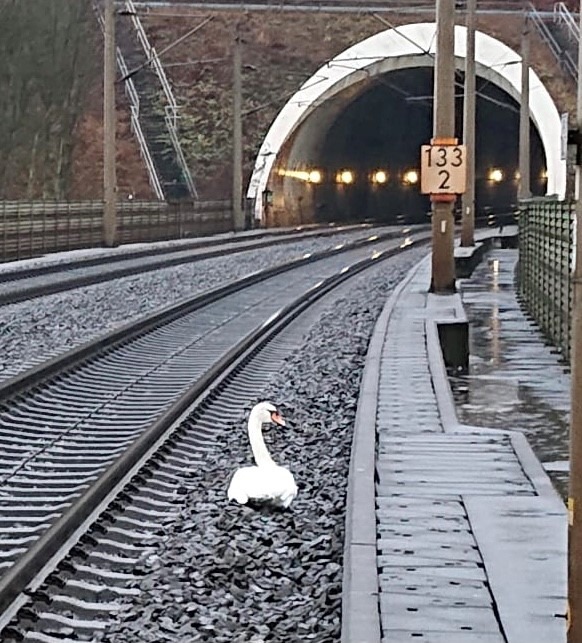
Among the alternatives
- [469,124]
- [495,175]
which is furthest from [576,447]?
[495,175]

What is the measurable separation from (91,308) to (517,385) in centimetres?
790

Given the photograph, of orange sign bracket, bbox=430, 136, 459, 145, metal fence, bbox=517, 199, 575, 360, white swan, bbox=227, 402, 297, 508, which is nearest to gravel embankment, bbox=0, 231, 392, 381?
orange sign bracket, bbox=430, 136, 459, 145

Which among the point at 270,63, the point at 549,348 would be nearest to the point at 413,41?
the point at 270,63

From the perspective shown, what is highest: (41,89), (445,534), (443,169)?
(41,89)

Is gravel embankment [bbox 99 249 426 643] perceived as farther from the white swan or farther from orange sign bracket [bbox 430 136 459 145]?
orange sign bracket [bbox 430 136 459 145]

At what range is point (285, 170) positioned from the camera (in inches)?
2216

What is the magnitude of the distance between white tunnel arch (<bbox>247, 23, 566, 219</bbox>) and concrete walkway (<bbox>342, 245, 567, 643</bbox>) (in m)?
42.7

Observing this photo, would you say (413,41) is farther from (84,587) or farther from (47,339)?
(84,587)

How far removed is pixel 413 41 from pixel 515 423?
43.3 m

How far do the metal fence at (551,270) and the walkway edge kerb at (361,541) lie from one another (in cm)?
393

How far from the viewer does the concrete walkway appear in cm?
547

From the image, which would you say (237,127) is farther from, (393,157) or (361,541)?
(361,541)

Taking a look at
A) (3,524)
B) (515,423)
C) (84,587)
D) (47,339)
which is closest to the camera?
(84,587)

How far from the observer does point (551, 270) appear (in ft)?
56.3
